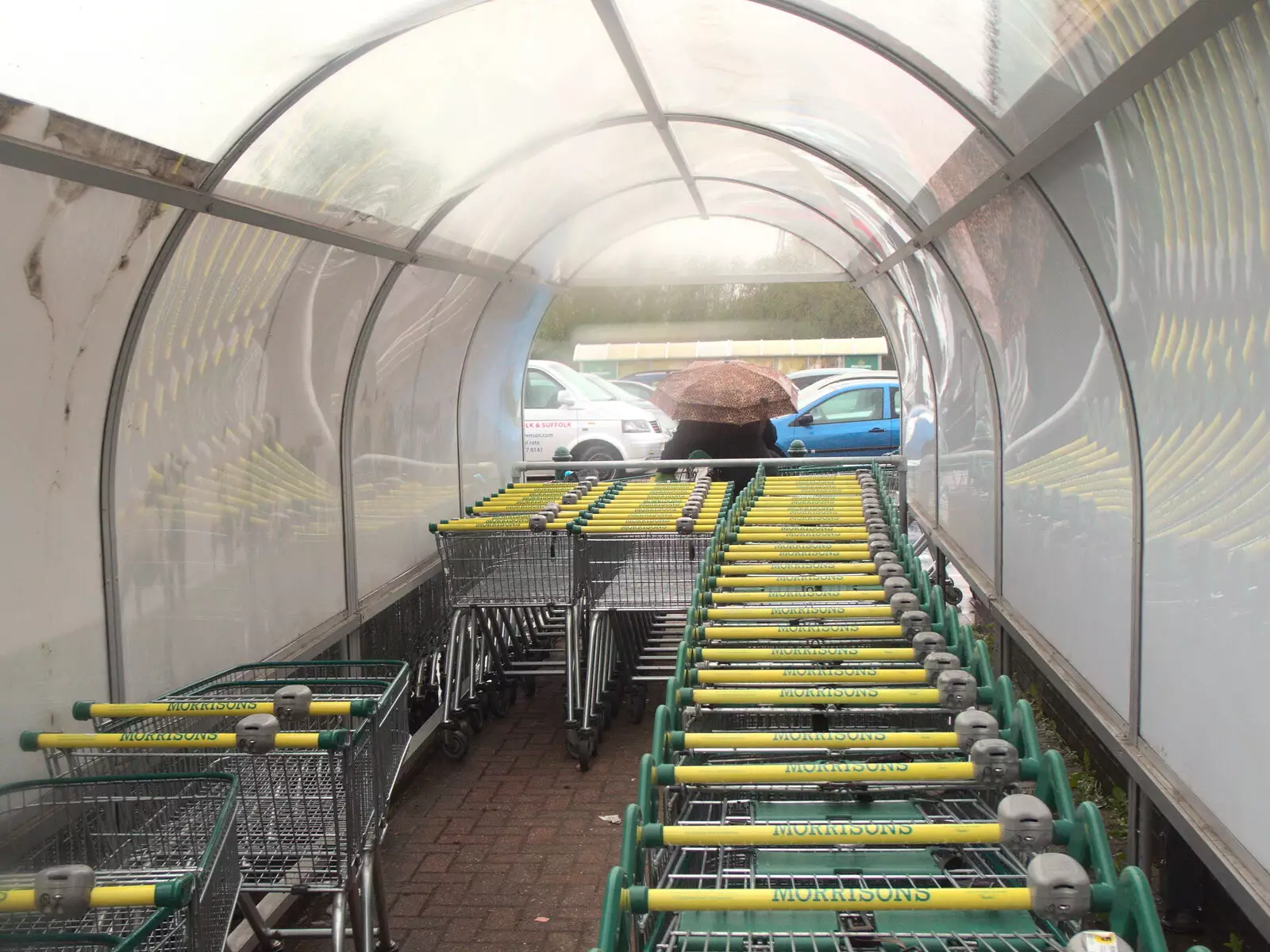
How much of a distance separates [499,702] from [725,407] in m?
4.14

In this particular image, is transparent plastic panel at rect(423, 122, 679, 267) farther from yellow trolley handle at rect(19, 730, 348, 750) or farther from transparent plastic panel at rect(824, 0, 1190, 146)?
yellow trolley handle at rect(19, 730, 348, 750)

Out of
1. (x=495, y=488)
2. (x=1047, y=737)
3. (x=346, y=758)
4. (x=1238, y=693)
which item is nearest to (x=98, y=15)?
(x=346, y=758)

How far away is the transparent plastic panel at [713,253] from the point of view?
11.4 meters

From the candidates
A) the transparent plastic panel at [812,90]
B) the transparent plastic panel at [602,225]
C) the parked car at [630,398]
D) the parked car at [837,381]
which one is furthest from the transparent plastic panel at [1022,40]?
the parked car at [630,398]

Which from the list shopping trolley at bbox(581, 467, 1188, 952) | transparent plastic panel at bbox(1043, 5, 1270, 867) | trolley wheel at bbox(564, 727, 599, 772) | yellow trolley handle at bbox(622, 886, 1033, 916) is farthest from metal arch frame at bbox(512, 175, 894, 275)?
yellow trolley handle at bbox(622, 886, 1033, 916)

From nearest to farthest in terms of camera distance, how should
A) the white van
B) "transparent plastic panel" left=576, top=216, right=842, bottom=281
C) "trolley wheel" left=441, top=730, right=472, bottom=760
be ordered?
"trolley wheel" left=441, top=730, right=472, bottom=760, "transparent plastic panel" left=576, top=216, right=842, bottom=281, the white van

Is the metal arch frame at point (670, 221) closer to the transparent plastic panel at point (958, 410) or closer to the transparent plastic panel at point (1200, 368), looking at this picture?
the transparent plastic panel at point (958, 410)

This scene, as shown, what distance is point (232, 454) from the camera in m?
4.95

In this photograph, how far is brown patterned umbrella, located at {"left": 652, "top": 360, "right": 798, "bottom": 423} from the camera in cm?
1092

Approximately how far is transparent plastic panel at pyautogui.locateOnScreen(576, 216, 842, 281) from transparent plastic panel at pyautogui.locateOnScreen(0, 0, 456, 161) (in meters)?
7.26

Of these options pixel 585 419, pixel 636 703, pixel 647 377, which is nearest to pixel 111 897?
Answer: pixel 636 703

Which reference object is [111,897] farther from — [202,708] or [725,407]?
[725,407]

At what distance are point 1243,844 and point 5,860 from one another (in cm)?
324

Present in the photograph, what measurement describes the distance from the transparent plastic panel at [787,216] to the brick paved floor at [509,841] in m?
4.53
